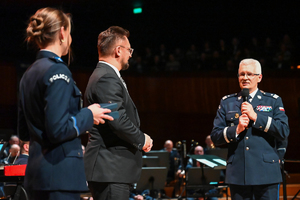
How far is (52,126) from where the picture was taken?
1.58m

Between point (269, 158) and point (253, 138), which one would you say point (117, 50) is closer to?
point (253, 138)

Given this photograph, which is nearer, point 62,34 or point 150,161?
point 62,34

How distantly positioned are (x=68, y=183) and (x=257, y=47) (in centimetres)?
1046

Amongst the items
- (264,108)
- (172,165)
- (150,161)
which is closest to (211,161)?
(150,161)

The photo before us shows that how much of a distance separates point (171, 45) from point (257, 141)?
1045 centimetres

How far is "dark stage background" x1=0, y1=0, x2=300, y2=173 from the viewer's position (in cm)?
1060

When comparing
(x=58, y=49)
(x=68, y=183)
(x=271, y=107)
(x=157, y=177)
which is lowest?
(x=157, y=177)

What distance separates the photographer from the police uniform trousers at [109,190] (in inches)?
89.5

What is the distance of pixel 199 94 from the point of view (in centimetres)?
1105

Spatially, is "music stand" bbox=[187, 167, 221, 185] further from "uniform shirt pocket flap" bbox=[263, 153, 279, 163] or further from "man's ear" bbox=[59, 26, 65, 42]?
"man's ear" bbox=[59, 26, 65, 42]

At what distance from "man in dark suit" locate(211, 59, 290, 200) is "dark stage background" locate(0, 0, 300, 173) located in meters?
7.78

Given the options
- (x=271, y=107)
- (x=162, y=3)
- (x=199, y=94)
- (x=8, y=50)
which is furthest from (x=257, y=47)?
(x=271, y=107)

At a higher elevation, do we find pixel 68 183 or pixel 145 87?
pixel 145 87

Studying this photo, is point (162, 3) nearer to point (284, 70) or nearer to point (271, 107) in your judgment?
point (284, 70)
